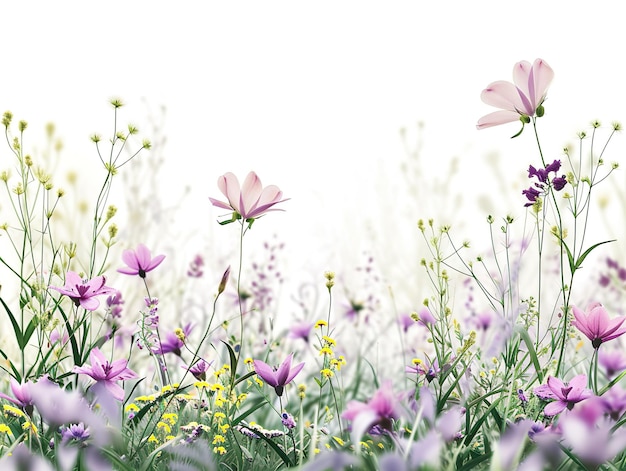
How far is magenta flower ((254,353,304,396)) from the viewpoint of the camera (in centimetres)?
128

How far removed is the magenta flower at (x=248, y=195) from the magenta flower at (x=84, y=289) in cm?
28

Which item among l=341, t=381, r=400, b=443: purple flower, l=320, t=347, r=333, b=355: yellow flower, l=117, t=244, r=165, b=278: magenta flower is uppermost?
l=117, t=244, r=165, b=278: magenta flower

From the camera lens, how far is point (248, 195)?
4.71 ft

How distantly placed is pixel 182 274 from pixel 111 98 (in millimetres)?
1284

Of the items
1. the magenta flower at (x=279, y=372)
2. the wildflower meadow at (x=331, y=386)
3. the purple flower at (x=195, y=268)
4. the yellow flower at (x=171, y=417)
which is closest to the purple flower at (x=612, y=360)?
the wildflower meadow at (x=331, y=386)

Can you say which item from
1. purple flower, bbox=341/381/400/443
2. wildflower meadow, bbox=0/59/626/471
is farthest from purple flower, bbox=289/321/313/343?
purple flower, bbox=341/381/400/443

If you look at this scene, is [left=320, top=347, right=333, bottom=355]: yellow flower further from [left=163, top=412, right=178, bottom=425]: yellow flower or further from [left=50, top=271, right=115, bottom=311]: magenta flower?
[left=50, top=271, right=115, bottom=311]: magenta flower

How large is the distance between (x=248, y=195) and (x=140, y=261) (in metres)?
0.28

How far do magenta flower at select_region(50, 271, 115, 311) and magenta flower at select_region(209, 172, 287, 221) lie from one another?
0.28m

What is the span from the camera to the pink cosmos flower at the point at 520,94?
142cm

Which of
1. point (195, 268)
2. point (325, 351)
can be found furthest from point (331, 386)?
point (195, 268)

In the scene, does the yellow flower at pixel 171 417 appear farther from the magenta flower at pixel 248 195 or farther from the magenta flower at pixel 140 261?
the magenta flower at pixel 248 195

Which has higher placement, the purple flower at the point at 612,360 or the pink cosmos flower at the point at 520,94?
the pink cosmos flower at the point at 520,94

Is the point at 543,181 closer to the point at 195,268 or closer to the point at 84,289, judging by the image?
the point at 84,289
